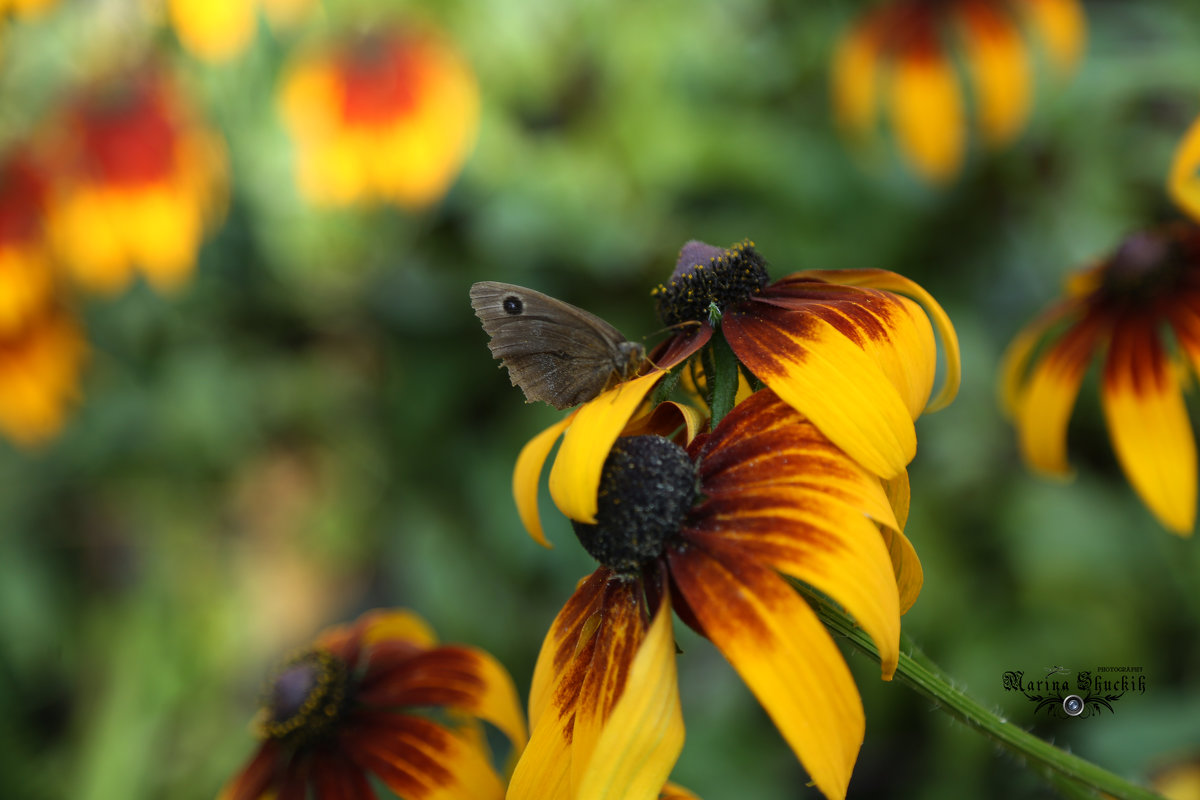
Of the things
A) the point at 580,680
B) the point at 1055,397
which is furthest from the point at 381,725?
the point at 1055,397

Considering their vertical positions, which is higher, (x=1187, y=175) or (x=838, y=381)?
(x=1187, y=175)

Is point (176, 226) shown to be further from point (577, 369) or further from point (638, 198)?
point (577, 369)

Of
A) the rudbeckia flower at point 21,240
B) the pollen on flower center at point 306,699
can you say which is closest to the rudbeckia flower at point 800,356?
the pollen on flower center at point 306,699

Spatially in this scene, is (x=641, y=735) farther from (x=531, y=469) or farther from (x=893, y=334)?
(x=893, y=334)

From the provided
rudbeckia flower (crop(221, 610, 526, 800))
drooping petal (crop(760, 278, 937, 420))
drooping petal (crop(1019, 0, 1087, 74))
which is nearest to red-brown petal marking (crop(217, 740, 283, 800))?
rudbeckia flower (crop(221, 610, 526, 800))

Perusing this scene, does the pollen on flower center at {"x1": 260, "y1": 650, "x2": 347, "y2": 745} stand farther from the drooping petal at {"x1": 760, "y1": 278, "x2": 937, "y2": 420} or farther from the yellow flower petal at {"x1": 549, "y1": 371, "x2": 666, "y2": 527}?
the drooping petal at {"x1": 760, "y1": 278, "x2": 937, "y2": 420}

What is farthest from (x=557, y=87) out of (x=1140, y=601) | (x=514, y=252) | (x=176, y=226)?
(x=1140, y=601)
